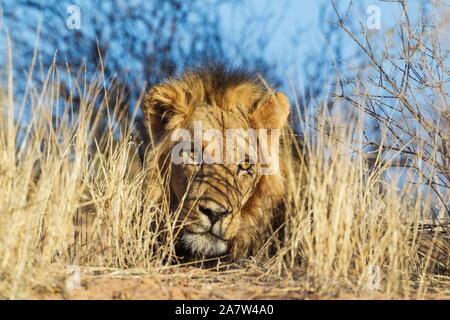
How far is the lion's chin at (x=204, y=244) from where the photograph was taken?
14.4 ft

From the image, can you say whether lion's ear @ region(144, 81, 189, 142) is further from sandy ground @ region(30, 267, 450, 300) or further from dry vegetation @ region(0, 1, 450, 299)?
sandy ground @ region(30, 267, 450, 300)

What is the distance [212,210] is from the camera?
4320 mm

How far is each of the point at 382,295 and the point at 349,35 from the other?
242 cm

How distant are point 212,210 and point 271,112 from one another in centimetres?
92

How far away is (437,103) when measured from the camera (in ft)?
16.4

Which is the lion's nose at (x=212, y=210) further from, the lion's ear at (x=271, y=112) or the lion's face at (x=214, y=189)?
the lion's ear at (x=271, y=112)

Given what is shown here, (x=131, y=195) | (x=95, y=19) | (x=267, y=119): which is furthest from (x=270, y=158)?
(x=95, y=19)

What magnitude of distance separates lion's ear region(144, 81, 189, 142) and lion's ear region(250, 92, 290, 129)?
47cm

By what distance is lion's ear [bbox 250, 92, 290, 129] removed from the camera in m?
4.87

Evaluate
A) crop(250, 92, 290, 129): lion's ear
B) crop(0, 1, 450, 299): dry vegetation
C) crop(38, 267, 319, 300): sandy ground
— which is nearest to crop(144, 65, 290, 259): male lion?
crop(250, 92, 290, 129): lion's ear
